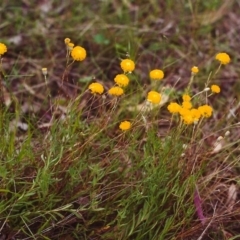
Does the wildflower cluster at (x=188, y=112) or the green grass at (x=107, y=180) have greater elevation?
the wildflower cluster at (x=188, y=112)

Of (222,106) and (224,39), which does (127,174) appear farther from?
(224,39)

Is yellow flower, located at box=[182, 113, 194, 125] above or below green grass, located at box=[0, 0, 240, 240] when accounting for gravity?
above

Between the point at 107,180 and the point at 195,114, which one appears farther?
the point at 107,180

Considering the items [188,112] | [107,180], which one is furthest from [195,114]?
[107,180]

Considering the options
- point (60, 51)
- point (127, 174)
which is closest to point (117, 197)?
point (127, 174)

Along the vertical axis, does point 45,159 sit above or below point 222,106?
above

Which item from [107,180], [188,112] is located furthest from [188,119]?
[107,180]

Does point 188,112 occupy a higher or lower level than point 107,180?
higher

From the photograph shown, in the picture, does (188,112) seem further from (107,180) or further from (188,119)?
(107,180)

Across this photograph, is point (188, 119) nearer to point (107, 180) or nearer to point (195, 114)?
point (195, 114)

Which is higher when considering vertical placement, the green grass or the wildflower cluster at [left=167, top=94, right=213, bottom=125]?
the wildflower cluster at [left=167, top=94, right=213, bottom=125]

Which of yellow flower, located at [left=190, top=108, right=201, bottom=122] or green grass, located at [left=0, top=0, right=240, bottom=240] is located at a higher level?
yellow flower, located at [left=190, top=108, right=201, bottom=122]
